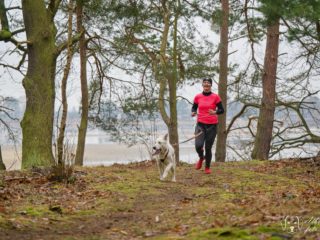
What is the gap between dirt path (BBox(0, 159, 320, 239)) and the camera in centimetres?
572

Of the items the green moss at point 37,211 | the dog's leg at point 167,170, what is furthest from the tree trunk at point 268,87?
the green moss at point 37,211

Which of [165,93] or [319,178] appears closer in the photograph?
[319,178]

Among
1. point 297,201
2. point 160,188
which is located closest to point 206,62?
point 160,188

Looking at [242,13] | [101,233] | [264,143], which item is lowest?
[101,233]

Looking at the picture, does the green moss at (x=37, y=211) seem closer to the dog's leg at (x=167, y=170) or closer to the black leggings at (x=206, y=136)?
the dog's leg at (x=167, y=170)

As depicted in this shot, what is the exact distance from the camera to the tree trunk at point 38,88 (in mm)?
13305

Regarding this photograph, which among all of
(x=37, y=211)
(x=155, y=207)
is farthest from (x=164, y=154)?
(x=37, y=211)

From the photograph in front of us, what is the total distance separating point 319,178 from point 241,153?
14904 millimetres

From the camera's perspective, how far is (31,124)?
13.3m

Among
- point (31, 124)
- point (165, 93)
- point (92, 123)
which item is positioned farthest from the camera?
point (165, 93)

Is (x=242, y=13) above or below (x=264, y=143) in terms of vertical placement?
above

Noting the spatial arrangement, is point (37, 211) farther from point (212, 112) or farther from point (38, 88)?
point (38, 88)

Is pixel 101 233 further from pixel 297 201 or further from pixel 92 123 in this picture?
pixel 92 123

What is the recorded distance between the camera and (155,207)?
8164 mm
